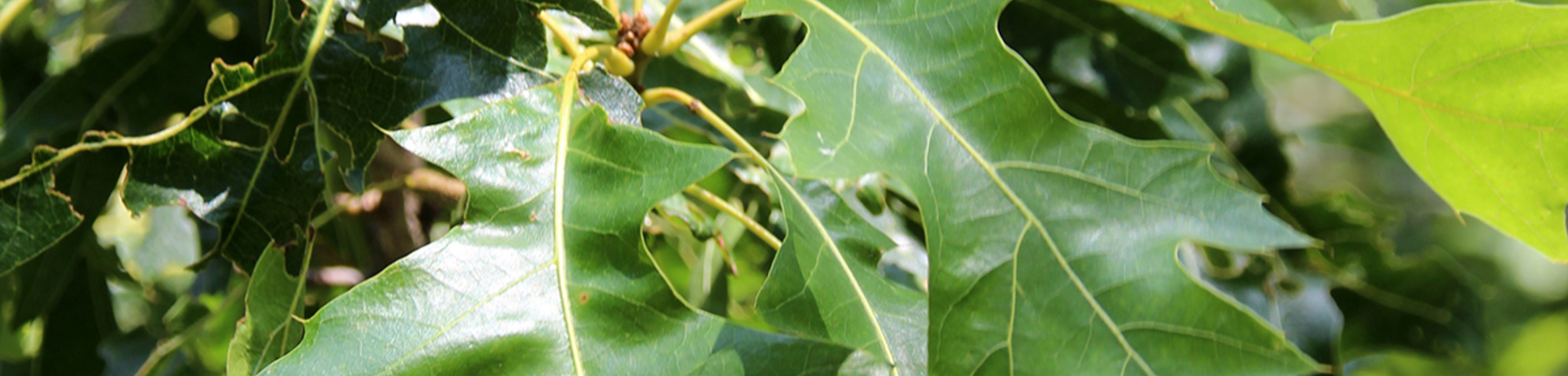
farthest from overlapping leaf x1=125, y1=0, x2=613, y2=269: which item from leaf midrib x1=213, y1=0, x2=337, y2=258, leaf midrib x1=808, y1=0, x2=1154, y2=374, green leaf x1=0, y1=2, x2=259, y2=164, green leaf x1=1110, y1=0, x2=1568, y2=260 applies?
green leaf x1=1110, y1=0, x2=1568, y2=260

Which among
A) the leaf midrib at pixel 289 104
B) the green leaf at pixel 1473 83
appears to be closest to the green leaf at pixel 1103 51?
the green leaf at pixel 1473 83

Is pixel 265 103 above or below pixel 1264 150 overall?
above

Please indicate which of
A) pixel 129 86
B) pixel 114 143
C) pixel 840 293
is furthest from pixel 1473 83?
pixel 129 86

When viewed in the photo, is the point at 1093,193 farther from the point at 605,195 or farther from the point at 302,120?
the point at 302,120

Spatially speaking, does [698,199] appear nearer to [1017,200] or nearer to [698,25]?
[698,25]

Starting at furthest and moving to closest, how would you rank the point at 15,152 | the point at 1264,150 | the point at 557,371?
the point at 1264,150 < the point at 15,152 < the point at 557,371

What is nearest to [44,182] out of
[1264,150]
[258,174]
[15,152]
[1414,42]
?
[258,174]

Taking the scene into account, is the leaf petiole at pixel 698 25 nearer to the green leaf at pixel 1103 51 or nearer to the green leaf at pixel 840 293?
the green leaf at pixel 840 293
